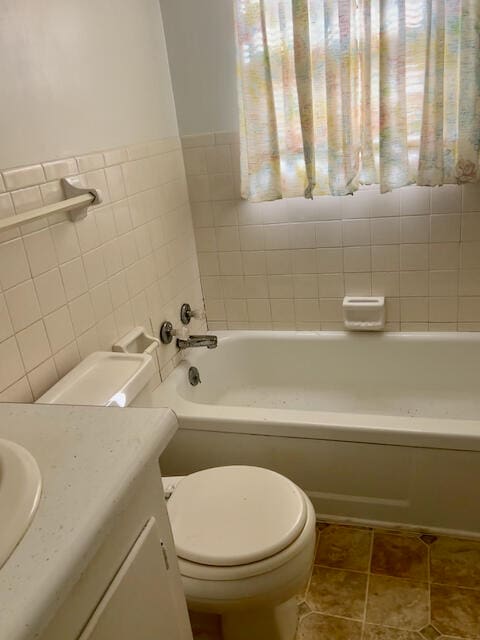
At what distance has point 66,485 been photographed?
0.69 meters

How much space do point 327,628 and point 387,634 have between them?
16 cm

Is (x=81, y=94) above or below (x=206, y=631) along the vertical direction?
above

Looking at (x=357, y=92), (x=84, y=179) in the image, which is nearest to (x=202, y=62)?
(x=357, y=92)

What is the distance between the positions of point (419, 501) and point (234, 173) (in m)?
1.47

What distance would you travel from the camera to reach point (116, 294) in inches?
66.4

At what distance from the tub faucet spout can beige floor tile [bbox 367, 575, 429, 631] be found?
1.02 m

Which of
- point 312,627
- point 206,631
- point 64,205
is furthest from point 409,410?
point 64,205

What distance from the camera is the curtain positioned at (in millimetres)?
1720

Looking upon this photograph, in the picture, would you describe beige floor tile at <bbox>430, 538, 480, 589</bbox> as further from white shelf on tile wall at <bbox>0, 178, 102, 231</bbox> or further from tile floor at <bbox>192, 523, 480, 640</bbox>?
white shelf on tile wall at <bbox>0, 178, 102, 231</bbox>

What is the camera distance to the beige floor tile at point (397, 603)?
1434mm

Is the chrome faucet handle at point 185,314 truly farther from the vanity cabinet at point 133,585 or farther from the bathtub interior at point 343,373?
the vanity cabinet at point 133,585

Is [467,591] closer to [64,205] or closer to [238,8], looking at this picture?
[64,205]

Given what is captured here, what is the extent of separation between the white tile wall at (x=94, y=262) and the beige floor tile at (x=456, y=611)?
121 centimetres

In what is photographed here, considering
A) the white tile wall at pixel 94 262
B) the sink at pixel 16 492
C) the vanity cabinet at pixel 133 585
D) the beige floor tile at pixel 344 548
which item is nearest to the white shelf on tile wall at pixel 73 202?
the white tile wall at pixel 94 262
